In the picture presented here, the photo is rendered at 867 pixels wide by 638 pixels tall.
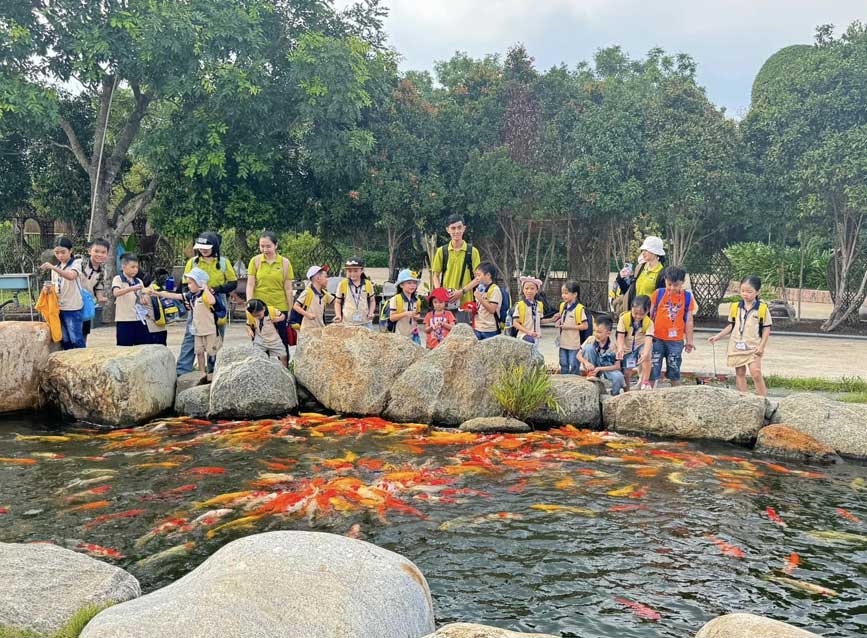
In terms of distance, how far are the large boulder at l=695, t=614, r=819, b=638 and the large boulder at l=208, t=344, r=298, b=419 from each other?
23.9ft

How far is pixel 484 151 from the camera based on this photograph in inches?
872

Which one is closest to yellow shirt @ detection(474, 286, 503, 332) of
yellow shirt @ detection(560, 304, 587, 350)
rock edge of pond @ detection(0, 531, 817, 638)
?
yellow shirt @ detection(560, 304, 587, 350)

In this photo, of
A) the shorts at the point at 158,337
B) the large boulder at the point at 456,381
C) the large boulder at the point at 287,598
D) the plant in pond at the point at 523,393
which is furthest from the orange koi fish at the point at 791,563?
the shorts at the point at 158,337

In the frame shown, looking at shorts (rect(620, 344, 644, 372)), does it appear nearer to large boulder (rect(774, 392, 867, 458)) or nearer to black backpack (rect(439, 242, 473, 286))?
large boulder (rect(774, 392, 867, 458))

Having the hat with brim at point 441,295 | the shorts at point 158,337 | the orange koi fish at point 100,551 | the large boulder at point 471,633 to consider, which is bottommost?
the orange koi fish at point 100,551

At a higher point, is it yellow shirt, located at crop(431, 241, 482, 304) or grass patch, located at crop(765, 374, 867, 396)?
yellow shirt, located at crop(431, 241, 482, 304)

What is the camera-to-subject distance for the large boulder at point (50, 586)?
390cm

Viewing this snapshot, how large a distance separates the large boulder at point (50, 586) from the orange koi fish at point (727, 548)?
4308 mm

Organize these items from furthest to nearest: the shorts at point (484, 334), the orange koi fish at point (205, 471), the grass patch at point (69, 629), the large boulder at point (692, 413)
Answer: the shorts at point (484, 334) < the large boulder at point (692, 413) < the orange koi fish at point (205, 471) < the grass patch at point (69, 629)

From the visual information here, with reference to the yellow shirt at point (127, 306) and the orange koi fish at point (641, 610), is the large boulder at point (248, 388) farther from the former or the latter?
the orange koi fish at point (641, 610)

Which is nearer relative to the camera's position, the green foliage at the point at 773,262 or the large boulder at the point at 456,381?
the large boulder at the point at 456,381

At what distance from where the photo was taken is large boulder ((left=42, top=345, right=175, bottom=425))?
32.0ft

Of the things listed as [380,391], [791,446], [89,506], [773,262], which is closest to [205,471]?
[89,506]

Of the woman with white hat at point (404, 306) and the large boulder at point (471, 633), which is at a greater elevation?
the woman with white hat at point (404, 306)
